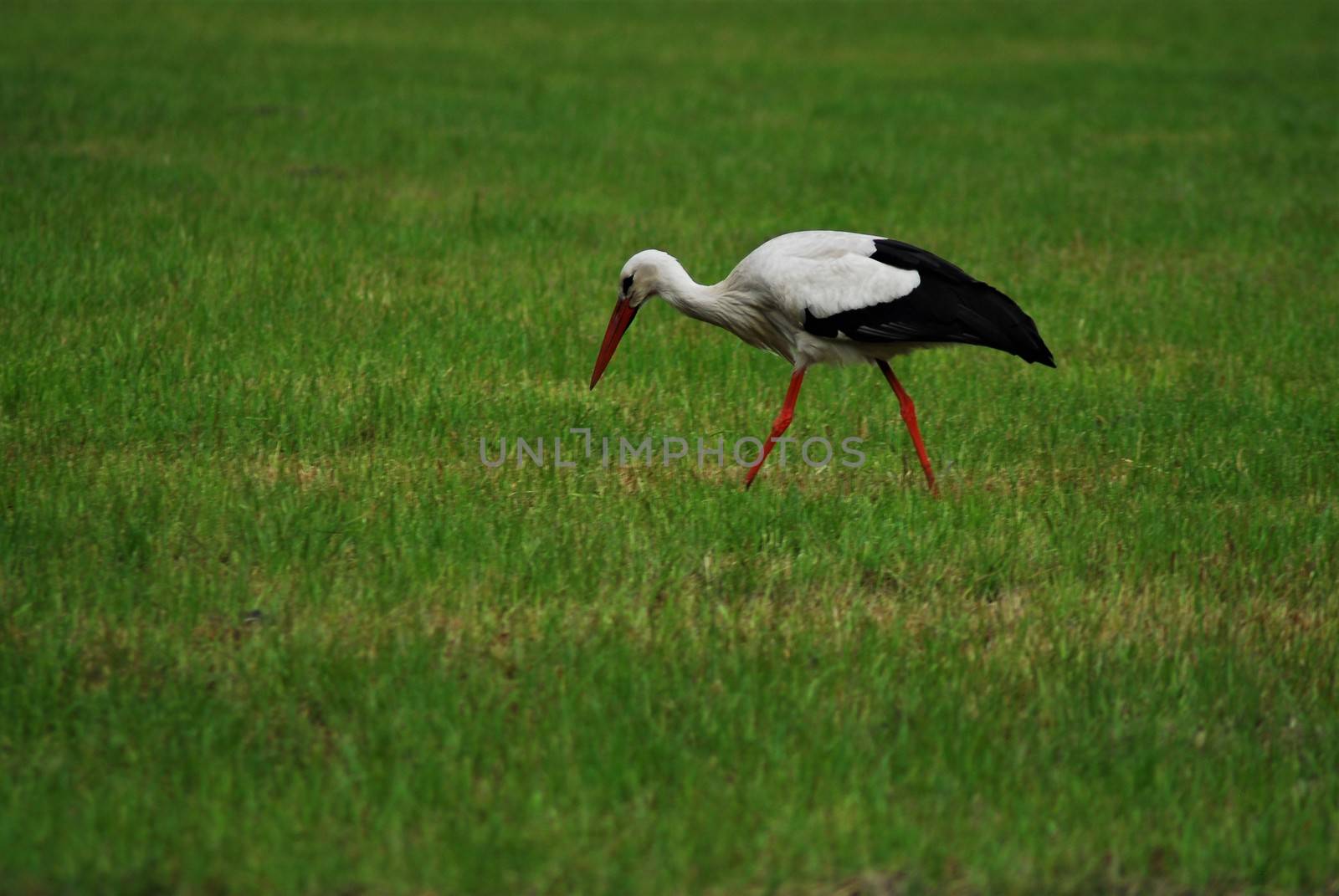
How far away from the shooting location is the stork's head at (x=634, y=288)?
6.87m

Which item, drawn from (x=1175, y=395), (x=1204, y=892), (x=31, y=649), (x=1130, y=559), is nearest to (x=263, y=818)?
(x=31, y=649)

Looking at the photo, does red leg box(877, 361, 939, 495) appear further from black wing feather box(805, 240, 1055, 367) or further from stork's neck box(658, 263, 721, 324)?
stork's neck box(658, 263, 721, 324)

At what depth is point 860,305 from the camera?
6.34 metres

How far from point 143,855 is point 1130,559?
143 inches

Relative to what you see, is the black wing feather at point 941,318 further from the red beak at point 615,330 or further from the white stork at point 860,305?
the red beak at point 615,330

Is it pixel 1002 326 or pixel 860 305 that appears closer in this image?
pixel 1002 326

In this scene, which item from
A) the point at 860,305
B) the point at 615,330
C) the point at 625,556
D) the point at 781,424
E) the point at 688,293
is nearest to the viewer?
the point at 625,556

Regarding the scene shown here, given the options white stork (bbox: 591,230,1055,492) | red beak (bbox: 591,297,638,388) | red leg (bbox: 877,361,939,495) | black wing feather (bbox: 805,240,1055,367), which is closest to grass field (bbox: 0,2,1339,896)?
red leg (bbox: 877,361,939,495)

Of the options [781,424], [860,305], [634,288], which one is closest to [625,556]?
[781,424]

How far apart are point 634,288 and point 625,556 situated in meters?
1.83

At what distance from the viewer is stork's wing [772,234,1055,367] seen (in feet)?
20.5

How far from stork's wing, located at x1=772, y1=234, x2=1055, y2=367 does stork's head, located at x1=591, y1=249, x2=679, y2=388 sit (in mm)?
659

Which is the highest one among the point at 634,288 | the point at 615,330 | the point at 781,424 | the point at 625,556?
the point at 634,288

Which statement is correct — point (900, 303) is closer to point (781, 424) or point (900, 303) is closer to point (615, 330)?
point (781, 424)
